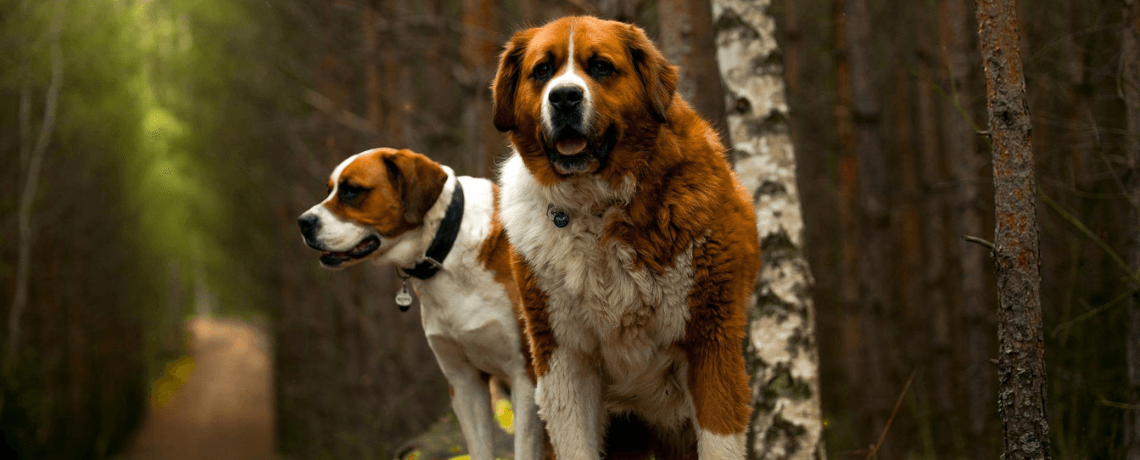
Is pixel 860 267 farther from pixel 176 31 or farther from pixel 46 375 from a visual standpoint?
pixel 176 31

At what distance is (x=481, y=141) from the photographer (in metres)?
8.82

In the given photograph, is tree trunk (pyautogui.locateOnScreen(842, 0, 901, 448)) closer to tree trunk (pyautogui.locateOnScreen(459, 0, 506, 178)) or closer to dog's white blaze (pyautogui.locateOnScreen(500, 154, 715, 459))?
tree trunk (pyautogui.locateOnScreen(459, 0, 506, 178))

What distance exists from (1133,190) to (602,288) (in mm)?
3060

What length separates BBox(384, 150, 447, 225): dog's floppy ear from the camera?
→ 440 cm

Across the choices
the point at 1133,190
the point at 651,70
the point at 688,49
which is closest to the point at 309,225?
the point at 651,70

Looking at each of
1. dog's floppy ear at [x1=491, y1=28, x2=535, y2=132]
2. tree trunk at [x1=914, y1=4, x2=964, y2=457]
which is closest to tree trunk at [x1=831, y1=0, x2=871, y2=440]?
tree trunk at [x1=914, y1=4, x2=964, y2=457]

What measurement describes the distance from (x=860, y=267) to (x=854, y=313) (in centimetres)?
83

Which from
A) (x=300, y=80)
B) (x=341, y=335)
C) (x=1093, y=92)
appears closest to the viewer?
(x=1093, y=92)

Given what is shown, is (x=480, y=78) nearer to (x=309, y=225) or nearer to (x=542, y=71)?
(x=309, y=225)

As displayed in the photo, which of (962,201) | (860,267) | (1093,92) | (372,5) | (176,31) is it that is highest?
(176,31)

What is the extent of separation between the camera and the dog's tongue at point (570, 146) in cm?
313

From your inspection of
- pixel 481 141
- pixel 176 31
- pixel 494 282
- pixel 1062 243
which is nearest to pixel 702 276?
pixel 494 282

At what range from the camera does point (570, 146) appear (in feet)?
10.3

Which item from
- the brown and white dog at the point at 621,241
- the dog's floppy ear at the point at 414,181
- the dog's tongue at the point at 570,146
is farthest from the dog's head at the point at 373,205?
the dog's tongue at the point at 570,146
